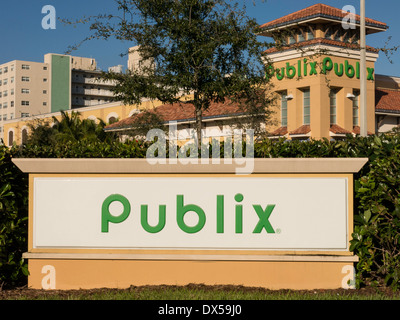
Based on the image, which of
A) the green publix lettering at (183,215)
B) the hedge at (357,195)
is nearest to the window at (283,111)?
the hedge at (357,195)

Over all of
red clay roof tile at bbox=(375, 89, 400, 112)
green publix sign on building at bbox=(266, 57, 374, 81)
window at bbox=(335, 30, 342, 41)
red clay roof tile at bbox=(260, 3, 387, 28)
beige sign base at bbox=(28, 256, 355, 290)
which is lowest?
beige sign base at bbox=(28, 256, 355, 290)

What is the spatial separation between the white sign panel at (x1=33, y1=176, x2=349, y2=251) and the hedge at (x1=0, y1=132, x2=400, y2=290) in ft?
1.05

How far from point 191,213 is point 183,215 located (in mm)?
137

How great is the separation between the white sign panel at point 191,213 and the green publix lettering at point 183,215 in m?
0.02

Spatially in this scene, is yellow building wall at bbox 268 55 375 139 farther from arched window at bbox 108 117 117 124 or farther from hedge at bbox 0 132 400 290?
hedge at bbox 0 132 400 290

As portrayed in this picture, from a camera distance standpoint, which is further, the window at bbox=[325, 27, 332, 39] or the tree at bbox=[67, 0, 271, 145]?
the window at bbox=[325, 27, 332, 39]

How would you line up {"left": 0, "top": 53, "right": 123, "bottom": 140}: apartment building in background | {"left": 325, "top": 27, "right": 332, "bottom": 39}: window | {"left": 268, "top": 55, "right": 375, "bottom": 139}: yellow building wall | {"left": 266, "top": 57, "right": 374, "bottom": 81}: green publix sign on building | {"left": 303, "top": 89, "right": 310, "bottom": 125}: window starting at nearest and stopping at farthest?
{"left": 266, "top": 57, "right": 374, "bottom": 81}: green publix sign on building < {"left": 268, "top": 55, "right": 375, "bottom": 139}: yellow building wall < {"left": 303, "top": 89, "right": 310, "bottom": 125}: window < {"left": 325, "top": 27, "right": 332, "bottom": 39}: window < {"left": 0, "top": 53, "right": 123, "bottom": 140}: apartment building in background

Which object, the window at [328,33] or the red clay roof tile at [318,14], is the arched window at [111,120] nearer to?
the red clay roof tile at [318,14]

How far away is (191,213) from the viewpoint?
9.01 m

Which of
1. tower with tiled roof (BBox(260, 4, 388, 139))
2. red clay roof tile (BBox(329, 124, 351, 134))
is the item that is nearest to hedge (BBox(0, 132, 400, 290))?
tower with tiled roof (BBox(260, 4, 388, 139))

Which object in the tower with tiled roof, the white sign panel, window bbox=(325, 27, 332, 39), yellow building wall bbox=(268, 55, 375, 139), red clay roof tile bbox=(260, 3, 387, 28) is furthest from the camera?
window bbox=(325, 27, 332, 39)

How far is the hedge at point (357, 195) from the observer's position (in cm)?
849

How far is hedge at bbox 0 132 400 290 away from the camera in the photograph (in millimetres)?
8492

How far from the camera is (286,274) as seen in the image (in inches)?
345
